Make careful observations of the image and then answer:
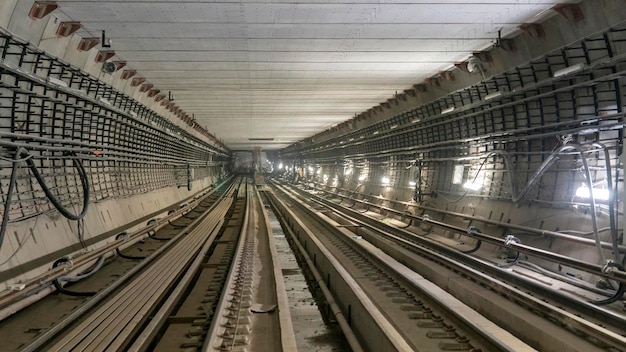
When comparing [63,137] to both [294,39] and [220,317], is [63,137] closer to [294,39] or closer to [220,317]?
[294,39]

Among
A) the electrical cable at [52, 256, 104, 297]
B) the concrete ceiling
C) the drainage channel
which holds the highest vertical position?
the concrete ceiling

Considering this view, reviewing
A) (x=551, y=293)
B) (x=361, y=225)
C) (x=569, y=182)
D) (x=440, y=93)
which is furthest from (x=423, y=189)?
(x=551, y=293)

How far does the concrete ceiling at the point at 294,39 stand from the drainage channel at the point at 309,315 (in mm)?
4675

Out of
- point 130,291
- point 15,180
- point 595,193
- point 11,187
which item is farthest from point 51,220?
point 595,193

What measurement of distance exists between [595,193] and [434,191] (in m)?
6.08

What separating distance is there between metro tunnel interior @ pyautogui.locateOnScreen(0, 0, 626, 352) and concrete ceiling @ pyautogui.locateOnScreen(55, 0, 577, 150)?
168mm

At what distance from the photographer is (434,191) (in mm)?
13336

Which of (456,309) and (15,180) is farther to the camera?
(15,180)

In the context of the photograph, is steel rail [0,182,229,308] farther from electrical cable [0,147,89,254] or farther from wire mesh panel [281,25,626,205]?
wire mesh panel [281,25,626,205]

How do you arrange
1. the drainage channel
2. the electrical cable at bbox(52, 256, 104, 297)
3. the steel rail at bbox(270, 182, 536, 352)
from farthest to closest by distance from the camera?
the electrical cable at bbox(52, 256, 104, 297), the drainage channel, the steel rail at bbox(270, 182, 536, 352)

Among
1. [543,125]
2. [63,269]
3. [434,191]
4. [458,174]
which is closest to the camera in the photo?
[63,269]

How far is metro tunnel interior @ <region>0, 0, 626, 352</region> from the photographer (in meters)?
5.52

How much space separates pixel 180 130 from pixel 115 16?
11.9 metres

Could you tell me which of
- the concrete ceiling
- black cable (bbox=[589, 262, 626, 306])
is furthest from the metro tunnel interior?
the concrete ceiling
